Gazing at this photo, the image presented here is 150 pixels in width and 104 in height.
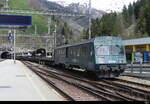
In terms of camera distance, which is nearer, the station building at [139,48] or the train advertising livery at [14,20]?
the station building at [139,48]

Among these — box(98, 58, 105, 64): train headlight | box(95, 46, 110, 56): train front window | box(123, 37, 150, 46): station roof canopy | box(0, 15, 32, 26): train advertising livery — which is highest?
box(0, 15, 32, 26): train advertising livery

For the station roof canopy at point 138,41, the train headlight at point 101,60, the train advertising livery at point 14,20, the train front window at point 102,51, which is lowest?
the train headlight at point 101,60

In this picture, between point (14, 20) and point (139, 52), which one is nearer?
point (139, 52)

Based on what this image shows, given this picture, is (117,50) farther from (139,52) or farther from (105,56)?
(139,52)

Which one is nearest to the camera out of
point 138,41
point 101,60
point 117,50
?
point 101,60

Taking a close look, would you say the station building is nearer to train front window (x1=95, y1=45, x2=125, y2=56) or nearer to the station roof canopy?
the station roof canopy

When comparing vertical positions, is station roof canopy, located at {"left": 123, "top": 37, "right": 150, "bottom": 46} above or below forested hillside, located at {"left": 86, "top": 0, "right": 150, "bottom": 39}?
below

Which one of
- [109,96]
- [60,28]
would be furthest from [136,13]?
[109,96]

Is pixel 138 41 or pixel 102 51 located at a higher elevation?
pixel 138 41

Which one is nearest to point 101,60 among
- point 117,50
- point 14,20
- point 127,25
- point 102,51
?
point 102,51

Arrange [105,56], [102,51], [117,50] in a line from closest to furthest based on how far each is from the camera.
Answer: [105,56] < [102,51] < [117,50]

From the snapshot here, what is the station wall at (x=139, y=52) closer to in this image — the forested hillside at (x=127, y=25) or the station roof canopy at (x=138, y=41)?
the station roof canopy at (x=138, y=41)

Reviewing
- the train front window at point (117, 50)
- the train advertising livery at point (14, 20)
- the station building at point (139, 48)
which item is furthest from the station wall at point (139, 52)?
the train front window at point (117, 50)

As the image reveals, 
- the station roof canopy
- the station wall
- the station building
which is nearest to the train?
the station wall
